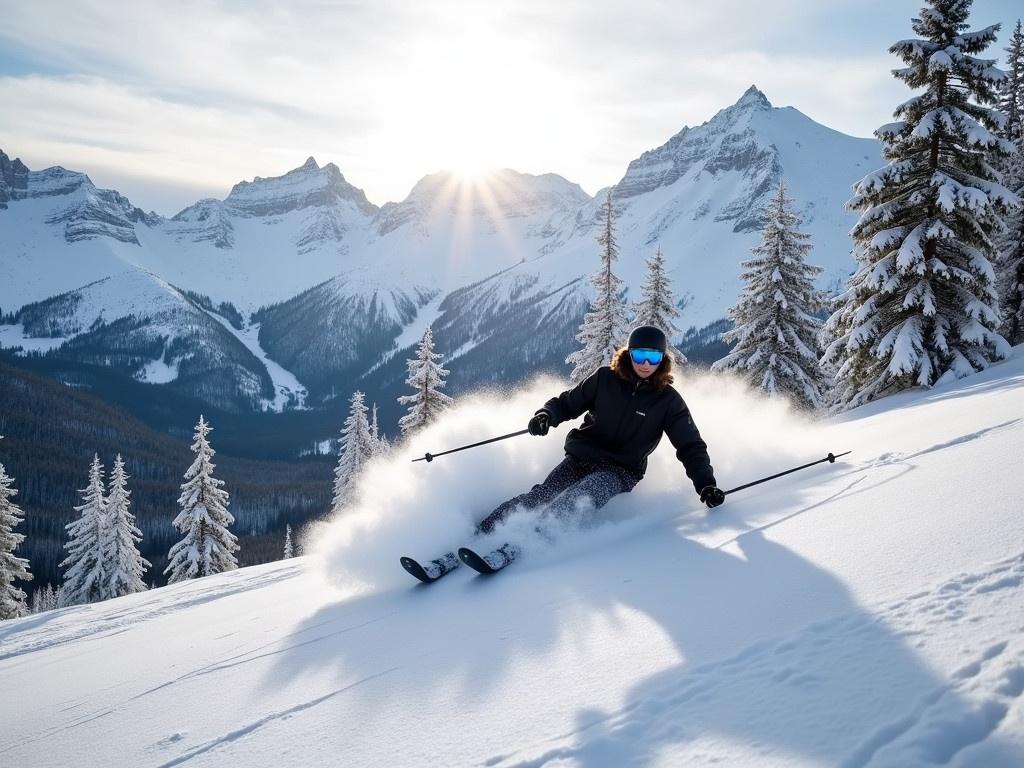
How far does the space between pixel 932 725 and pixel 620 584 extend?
213 centimetres

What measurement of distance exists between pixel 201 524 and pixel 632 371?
28.6 metres

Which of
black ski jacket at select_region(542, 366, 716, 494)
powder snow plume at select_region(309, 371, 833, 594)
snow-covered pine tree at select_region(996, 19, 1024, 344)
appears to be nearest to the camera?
powder snow plume at select_region(309, 371, 833, 594)

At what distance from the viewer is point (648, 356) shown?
549 cm

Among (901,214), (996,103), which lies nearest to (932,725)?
(901,214)

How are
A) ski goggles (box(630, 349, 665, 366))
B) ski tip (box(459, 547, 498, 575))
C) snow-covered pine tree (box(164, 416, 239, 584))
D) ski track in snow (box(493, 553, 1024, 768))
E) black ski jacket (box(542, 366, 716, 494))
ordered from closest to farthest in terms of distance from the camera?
ski track in snow (box(493, 553, 1024, 768)) < ski tip (box(459, 547, 498, 575)) < black ski jacket (box(542, 366, 716, 494)) < ski goggles (box(630, 349, 665, 366)) < snow-covered pine tree (box(164, 416, 239, 584))

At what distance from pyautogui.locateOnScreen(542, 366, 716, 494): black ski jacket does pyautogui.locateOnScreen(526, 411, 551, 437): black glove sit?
28 cm

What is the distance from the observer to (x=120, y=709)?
11.1 feet

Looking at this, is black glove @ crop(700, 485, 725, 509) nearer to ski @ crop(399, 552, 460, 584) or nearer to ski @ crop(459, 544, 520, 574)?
ski @ crop(459, 544, 520, 574)

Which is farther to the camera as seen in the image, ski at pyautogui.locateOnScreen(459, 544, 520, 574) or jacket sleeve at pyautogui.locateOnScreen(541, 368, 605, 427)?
jacket sleeve at pyautogui.locateOnScreen(541, 368, 605, 427)

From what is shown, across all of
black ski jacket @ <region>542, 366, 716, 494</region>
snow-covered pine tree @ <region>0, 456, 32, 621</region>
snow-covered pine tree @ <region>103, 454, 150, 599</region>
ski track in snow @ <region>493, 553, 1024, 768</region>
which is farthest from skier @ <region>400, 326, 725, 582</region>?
snow-covered pine tree @ <region>103, 454, 150, 599</region>

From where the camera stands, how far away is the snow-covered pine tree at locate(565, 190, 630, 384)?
928 inches

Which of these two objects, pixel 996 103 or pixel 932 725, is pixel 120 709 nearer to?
pixel 932 725

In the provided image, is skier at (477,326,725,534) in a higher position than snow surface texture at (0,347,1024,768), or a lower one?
higher

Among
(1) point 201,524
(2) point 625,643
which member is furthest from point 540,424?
(1) point 201,524
